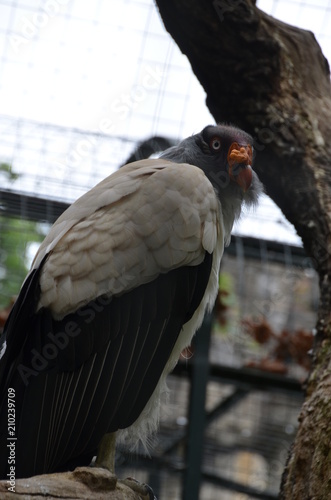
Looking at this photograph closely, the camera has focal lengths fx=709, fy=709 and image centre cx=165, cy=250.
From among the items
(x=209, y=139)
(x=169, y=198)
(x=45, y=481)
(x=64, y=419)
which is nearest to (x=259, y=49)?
(x=209, y=139)

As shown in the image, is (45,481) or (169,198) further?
(169,198)

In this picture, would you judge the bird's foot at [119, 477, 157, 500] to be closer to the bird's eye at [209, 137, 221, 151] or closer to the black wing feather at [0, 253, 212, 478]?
the black wing feather at [0, 253, 212, 478]

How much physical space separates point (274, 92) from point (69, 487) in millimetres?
2711

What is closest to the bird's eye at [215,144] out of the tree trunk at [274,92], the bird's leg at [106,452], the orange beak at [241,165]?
the orange beak at [241,165]

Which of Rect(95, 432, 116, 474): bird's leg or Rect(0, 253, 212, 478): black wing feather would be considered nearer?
Rect(0, 253, 212, 478): black wing feather

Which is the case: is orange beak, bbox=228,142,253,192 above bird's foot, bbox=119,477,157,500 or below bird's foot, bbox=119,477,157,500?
above

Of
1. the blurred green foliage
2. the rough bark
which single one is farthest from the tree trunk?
the blurred green foliage

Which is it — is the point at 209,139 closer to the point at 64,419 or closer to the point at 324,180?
the point at 324,180

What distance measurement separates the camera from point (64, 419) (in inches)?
123

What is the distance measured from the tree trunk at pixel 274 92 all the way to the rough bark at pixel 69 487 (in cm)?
171

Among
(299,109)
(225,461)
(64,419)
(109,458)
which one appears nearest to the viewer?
(64,419)

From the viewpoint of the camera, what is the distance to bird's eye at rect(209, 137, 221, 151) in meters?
3.89

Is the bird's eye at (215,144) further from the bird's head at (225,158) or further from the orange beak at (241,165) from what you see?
the orange beak at (241,165)

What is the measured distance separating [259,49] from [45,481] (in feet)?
9.44
